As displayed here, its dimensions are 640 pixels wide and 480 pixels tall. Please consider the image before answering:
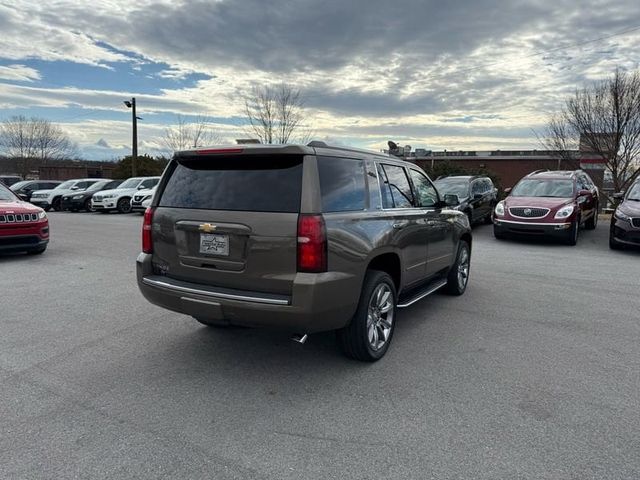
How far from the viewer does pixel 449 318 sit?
17.8 feet

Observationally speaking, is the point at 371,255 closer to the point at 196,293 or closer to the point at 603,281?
the point at 196,293

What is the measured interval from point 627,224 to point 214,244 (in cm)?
978

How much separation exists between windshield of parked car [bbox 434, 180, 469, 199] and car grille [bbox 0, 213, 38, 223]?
10.5 meters

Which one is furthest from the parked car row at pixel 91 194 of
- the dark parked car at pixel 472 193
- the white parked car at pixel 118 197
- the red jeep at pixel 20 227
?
the dark parked car at pixel 472 193

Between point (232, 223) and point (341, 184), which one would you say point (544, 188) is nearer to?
point (341, 184)

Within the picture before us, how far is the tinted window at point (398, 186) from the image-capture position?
4626mm

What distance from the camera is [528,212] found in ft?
37.3

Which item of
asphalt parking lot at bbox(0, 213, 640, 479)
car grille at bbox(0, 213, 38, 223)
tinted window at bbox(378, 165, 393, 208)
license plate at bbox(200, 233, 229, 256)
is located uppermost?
tinted window at bbox(378, 165, 393, 208)

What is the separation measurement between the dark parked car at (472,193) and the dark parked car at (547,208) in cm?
138

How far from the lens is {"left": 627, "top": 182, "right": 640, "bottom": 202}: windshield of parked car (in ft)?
35.0

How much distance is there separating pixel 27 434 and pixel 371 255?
2.74m

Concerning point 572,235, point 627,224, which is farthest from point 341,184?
point 572,235

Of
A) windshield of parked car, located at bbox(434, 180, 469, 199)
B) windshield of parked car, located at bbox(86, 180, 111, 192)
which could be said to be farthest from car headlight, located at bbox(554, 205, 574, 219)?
windshield of parked car, located at bbox(86, 180, 111, 192)

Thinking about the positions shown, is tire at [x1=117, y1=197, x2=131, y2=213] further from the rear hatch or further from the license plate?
the license plate
